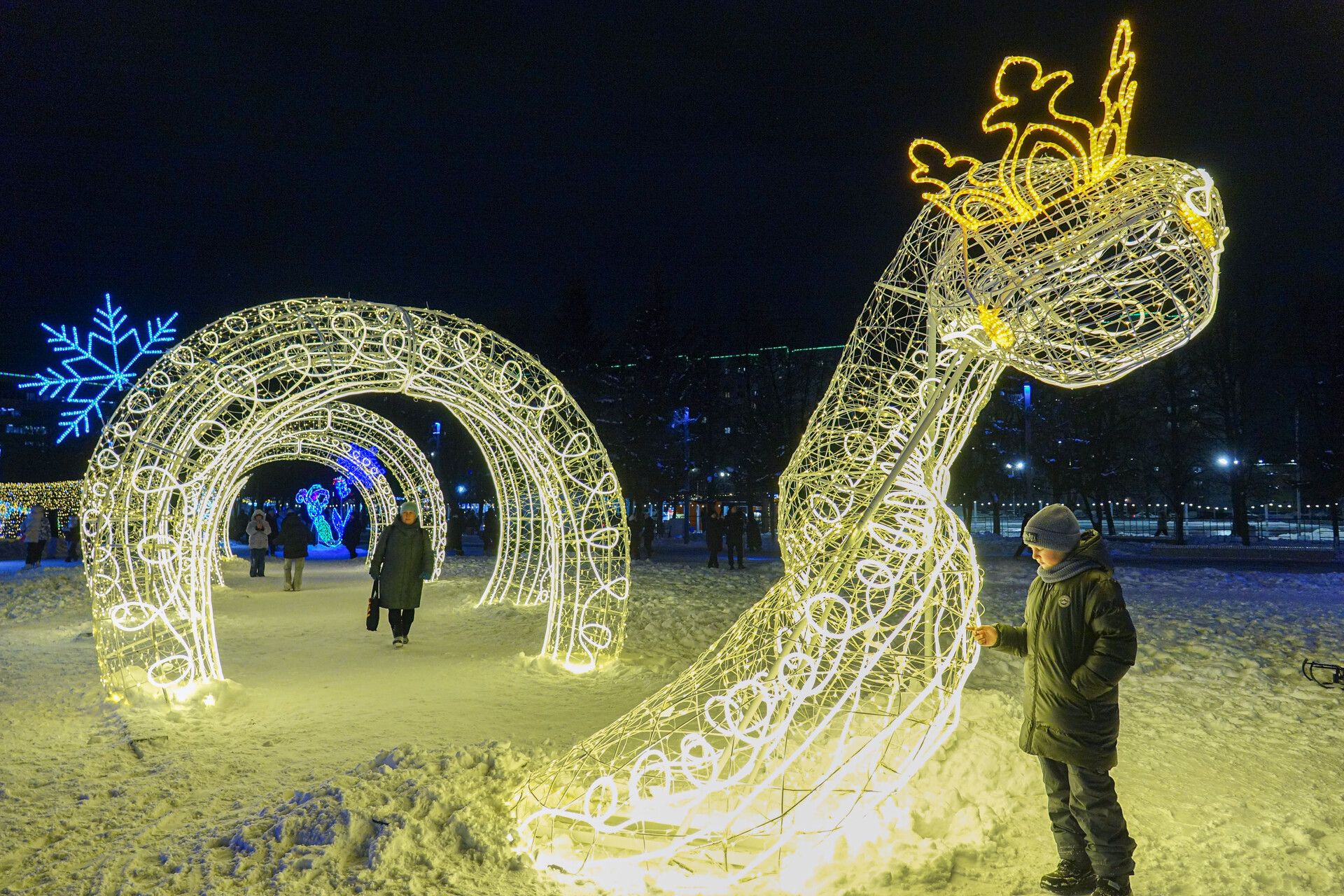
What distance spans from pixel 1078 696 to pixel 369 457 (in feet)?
61.6

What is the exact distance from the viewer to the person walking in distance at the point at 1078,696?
333 centimetres

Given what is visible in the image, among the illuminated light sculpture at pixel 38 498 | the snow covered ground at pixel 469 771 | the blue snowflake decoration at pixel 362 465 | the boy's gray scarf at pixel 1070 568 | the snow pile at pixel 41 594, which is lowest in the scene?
the snow covered ground at pixel 469 771

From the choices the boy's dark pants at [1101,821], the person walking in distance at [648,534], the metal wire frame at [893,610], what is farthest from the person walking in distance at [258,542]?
the boy's dark pants at [1101,821]

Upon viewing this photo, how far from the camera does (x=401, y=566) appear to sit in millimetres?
9195

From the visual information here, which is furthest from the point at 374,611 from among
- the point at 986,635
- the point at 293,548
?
the point at 986,635

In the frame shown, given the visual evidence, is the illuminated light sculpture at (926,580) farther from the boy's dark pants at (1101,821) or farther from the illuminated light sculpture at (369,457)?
the illuminated light sculpture at (369,457)

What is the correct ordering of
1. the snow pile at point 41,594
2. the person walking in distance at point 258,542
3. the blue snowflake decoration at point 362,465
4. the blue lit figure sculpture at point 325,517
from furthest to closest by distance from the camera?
1. the blue lit figure sculpture at point 325,517
2. the blue snowflake decoration at point 362,465
3. the person walking in distance at point 258,542
4. the snow pile at point 41,594

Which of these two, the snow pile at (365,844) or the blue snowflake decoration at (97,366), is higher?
the blue snowflake decoration at (97,366)

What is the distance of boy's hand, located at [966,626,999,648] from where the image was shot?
370 cm

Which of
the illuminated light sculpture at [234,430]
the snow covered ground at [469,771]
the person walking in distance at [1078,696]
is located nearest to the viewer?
the person walking in distance at [1078,696]

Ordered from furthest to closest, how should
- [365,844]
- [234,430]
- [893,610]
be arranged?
[234,430] < [893,610] < [365,844]

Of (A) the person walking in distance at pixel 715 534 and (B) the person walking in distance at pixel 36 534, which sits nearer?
(B) the person walking in distance at pixel 36 534

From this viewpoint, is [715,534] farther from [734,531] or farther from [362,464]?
[362,464]

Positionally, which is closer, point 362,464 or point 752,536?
point 362,464
